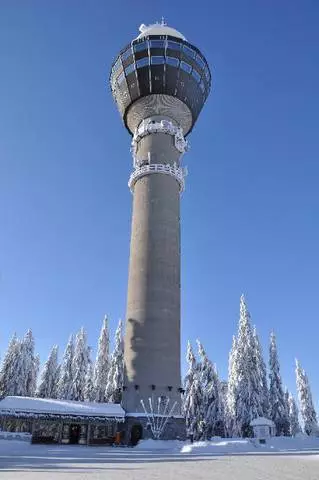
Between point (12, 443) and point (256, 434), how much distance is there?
2169 centimetres

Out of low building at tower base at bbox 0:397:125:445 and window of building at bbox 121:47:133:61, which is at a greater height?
window of building at bbox 121:47:133:61

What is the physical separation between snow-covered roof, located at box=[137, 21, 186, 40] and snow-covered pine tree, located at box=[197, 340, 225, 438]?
40.0 meters

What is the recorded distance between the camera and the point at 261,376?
53.7 meters

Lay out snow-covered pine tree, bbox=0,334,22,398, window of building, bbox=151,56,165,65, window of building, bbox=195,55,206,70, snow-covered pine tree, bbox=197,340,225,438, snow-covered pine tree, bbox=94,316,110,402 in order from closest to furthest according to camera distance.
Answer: window of building, bbox=151,56,165,65 → window of building, bbox=195,55,206,70 → snow-covered pine tree, bbox=197,340,225,438 → snow-covered pine tree, bbox=0,334,22,398 → snow-covered pine tree, bbox=94,316,110,402

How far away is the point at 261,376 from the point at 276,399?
3.53 metres

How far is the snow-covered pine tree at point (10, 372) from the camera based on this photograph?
55.1 metres

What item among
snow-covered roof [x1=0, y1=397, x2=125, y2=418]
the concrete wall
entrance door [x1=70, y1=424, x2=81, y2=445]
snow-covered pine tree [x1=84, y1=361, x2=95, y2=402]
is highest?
the concrete wall

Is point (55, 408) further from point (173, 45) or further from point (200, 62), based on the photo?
point (200, 62)

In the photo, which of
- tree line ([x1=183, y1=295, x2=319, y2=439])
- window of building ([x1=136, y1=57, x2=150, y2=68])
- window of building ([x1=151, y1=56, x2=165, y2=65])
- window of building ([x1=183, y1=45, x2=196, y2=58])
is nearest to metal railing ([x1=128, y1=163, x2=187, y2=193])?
window of building ([x1=151, y1=56, x2=165, y2=65])

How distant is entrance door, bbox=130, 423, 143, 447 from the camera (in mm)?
35206

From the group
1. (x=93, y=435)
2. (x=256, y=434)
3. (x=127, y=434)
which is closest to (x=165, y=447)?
(x=127, y=434)

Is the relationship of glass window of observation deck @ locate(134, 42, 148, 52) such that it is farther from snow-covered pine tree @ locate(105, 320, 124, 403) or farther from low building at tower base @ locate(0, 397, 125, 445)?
low building at tower base @ locate(0, 397, 125, 445)

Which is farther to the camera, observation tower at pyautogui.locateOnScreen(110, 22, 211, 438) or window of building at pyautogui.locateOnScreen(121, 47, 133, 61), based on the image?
window of building at pyautogui.locateOnScreen(121, 47, 133, 61)

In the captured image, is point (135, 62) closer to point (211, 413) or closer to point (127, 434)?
point (127, 434)
